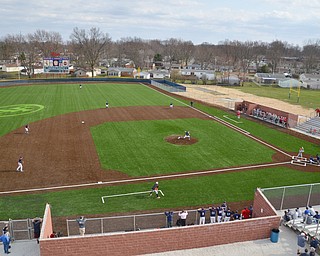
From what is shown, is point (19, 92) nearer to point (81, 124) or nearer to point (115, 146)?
point (81, 124)

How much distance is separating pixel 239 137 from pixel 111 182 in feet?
60.5

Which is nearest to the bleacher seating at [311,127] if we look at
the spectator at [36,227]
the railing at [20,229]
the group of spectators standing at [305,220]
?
the group of spectators standing at [305,220]

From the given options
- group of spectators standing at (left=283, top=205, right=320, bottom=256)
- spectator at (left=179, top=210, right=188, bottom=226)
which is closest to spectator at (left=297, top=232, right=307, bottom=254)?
group of spectators standing at (left=283, top=205, right=320, bottom=256)

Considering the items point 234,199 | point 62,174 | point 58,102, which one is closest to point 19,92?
point 58,102

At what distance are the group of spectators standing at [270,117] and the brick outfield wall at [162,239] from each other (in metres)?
28.6

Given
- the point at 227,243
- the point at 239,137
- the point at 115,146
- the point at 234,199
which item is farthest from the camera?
the point at 239,137

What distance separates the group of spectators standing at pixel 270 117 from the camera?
42.5 meters

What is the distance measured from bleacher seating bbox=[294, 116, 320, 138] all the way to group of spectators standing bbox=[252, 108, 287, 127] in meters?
1.98

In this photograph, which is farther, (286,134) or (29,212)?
(286,134)

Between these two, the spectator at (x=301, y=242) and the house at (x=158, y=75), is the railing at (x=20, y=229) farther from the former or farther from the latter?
the house at (x=158, y=75)

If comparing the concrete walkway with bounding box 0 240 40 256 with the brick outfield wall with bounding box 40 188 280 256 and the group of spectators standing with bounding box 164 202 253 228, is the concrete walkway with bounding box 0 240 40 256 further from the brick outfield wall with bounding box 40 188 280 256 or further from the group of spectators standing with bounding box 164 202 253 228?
the group of spectators standing with bounding box 164 202 253 228

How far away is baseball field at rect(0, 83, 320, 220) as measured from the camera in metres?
20.9

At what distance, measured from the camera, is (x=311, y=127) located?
40000mm

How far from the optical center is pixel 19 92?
6594cm
